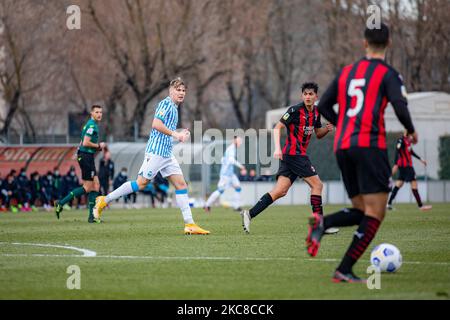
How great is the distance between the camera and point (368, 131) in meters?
9.16

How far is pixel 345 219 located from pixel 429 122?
33322 millimetres

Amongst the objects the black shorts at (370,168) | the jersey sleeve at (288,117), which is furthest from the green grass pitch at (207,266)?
the jersey sleeve at (288,117)

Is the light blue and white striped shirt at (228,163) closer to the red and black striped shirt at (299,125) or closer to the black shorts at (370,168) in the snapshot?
the red and black striped shirt at (299,125)

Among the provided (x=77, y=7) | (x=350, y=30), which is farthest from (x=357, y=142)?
(x=350, y=30)

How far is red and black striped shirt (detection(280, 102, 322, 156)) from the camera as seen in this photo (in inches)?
611

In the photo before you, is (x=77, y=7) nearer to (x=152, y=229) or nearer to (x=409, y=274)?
(x=152, y=229)

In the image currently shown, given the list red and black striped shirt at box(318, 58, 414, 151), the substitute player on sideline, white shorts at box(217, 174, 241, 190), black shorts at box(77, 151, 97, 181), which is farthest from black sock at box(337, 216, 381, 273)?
white shorts at box(217, 174, 241, 190)

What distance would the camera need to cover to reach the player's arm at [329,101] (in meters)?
9.48

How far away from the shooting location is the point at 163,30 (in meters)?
44.8

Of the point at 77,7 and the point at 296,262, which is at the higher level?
the point at 77,7

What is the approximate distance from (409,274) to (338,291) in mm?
1628

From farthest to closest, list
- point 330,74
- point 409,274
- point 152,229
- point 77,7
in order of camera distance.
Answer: point 330,74, point 77,7, point 152,229, point 409,274

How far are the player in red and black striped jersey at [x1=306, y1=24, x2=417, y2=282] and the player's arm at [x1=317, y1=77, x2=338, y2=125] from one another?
8cm

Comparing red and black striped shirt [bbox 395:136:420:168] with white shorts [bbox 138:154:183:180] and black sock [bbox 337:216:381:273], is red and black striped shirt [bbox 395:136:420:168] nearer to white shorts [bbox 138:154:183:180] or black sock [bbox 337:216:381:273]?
white shorts [bbox 138:154:183:180]
